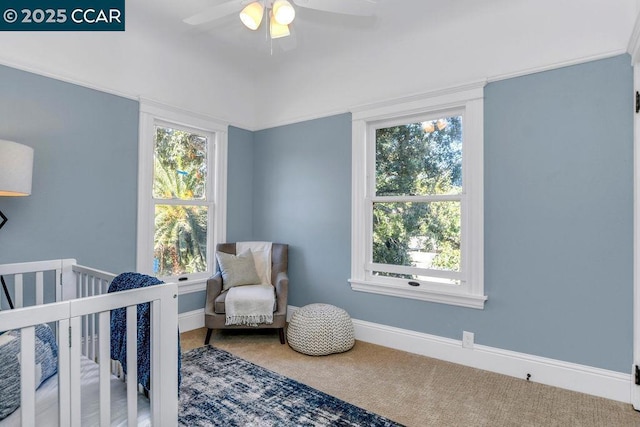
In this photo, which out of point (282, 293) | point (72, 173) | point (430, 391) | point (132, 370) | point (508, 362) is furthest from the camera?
point (282, 293)

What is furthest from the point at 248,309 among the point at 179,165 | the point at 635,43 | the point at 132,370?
the point at 635,43

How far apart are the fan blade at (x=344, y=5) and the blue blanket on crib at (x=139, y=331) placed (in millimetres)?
1669

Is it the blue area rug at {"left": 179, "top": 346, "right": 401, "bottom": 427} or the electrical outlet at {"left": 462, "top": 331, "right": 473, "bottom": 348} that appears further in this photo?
the electrical outlet at {"left": 462, "top": 331, "right": 473, "bottom": 348}

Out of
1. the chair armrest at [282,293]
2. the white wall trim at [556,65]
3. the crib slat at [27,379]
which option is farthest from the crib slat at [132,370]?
the white wall trim at [556,65]

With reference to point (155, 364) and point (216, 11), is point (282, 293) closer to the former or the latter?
point (155, 364)

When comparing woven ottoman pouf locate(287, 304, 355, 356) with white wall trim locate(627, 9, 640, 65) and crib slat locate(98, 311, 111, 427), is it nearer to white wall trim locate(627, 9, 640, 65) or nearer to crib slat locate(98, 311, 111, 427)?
crib slat locate(98, 311, 111, 427)

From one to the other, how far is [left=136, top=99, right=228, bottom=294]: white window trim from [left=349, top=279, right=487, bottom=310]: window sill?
1567 millimetres

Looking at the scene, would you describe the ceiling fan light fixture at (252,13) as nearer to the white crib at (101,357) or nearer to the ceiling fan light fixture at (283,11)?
the ceiling fan light fixture at (283,11)

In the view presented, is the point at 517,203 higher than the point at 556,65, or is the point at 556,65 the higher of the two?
the point at 556,65

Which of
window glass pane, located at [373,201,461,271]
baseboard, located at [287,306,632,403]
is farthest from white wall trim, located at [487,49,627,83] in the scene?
baseboard, located at [287,306,632,403]

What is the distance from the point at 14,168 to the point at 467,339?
3181 mm

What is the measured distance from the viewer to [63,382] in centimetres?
112

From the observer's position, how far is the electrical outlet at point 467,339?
2.65 metres

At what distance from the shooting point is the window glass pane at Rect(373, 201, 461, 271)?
2834 mm
